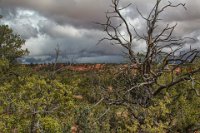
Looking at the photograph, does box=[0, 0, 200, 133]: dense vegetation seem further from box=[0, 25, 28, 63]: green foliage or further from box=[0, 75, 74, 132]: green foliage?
box=[0, 25, 28, 63]: green foliage

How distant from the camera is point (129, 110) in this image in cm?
1911

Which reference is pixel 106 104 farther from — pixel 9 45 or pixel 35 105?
pixel 9 45

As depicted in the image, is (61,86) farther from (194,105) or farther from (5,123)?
(194,105)

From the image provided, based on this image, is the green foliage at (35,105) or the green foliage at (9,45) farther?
the green foliage at (9,45)

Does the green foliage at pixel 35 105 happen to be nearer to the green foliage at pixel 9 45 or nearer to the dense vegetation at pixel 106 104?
the dense vegetation at pixel 106 104

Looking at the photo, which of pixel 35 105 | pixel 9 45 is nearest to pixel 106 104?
pixel 35 105

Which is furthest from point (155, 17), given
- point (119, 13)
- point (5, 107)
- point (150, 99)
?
point (5, 107)

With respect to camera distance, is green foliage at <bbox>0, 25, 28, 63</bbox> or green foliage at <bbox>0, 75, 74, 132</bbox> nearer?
green foliage at <bbox>0, 75, 74, 132</bbox>

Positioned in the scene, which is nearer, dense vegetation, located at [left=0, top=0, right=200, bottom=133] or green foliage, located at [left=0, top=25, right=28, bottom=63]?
dense vegetation, located at [left=0, top=0, right=200, bottom=133]

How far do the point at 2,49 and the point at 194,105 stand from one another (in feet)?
84.3

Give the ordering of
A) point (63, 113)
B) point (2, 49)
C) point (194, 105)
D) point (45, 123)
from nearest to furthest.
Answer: point (45, 123)
point (63, 113)
point (194, 105)
point (2, 49)

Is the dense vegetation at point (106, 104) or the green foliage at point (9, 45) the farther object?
the green foliage at point (9, 45)

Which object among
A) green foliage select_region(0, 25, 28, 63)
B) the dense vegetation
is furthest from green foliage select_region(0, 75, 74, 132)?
green foliage select_region(0, 25, 28, 63)

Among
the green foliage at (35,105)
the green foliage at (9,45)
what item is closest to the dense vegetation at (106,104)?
the green foliage at (35,105)
